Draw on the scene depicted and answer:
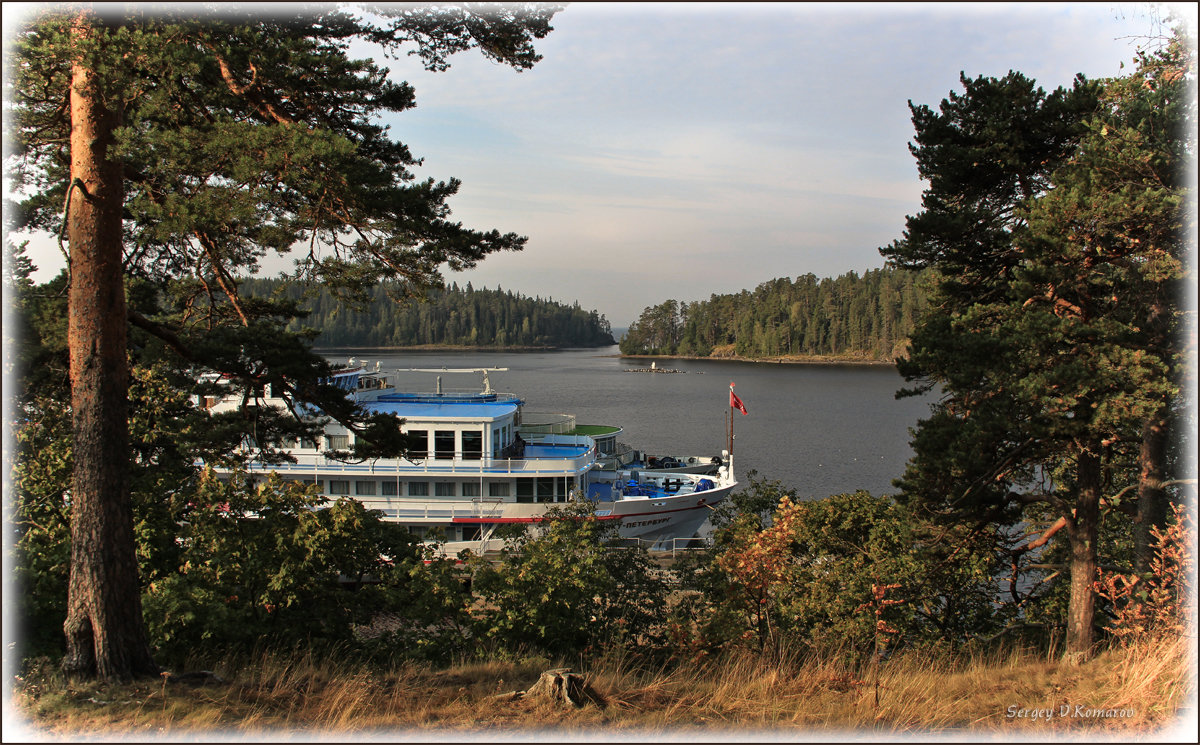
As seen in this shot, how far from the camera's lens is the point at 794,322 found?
152750 mm

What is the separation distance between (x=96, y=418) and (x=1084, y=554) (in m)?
12.3

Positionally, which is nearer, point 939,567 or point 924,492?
point 924,492

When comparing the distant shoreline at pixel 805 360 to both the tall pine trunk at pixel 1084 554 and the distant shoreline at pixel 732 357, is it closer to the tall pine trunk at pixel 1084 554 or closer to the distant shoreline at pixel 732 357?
the distant shoreline at pixel 732 357

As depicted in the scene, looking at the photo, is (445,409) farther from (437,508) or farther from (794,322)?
(794,322)

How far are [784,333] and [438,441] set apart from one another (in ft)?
451

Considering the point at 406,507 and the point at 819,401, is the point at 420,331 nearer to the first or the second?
the point at 819,401

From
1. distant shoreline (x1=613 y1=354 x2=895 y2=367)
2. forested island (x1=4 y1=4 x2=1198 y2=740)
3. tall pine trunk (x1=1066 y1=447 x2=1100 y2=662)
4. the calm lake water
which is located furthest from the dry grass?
distant shoreline (x1=613 y1=354 x2=895 y2=367)

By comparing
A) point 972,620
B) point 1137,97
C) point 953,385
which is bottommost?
point 972,620

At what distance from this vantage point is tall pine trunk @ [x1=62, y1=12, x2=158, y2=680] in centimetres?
608

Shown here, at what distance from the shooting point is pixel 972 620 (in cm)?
1273

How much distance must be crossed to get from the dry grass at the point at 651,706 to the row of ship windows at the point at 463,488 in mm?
15343

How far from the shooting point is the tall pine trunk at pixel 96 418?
6.08 m

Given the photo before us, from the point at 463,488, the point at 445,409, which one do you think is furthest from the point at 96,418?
the point at 463,488

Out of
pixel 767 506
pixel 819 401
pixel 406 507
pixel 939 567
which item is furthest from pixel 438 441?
pixel 819 401
